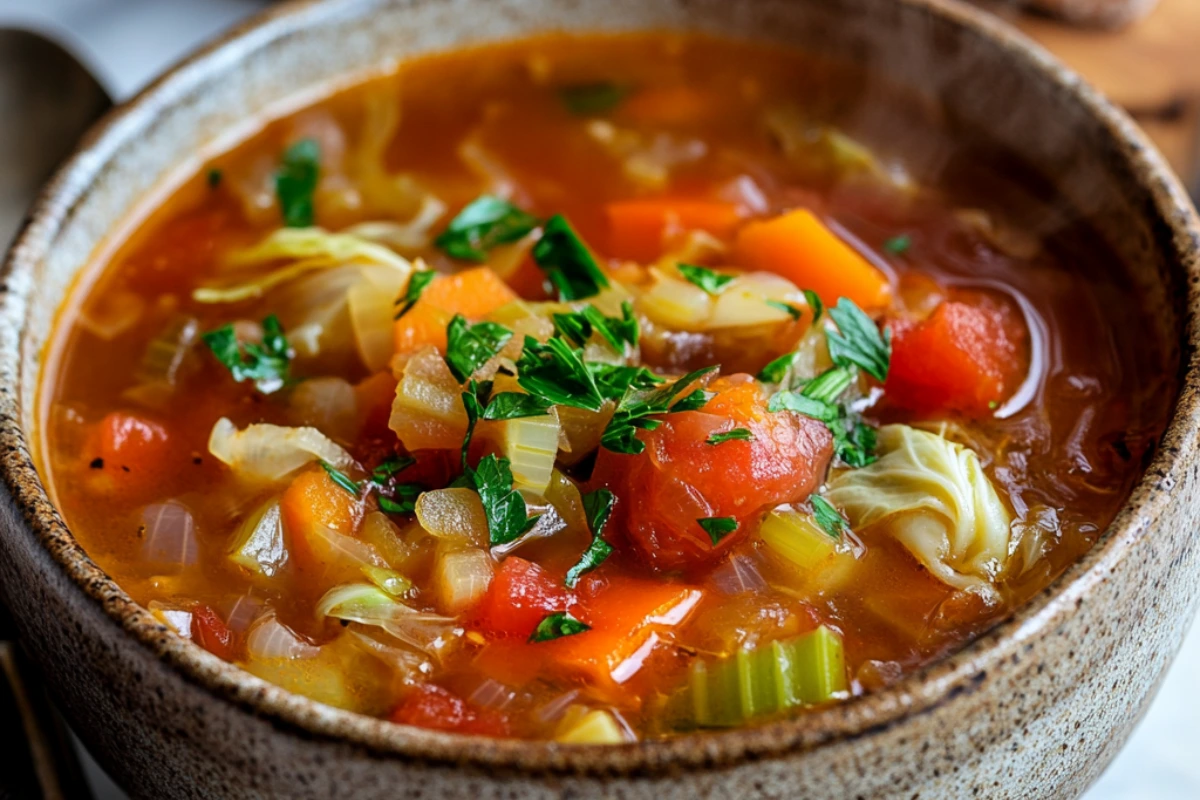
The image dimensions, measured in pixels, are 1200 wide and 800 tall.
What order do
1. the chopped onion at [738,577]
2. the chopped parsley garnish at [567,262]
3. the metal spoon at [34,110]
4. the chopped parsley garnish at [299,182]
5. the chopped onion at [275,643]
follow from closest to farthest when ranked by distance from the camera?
the chopped onion at [275,643] < the chopped onion at [738,577] < the chopped parsley garnish at [567,262] < the chopped parsley garnish at [299,182] < the metal spoon at [34,110]

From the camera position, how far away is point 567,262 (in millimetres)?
3018

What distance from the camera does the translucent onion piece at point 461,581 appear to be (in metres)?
2.33

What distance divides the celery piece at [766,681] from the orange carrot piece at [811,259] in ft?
3.43

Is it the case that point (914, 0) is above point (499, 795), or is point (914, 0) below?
above

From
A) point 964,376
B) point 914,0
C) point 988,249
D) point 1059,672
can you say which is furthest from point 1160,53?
point 1059,672

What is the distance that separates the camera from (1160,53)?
4.21 m

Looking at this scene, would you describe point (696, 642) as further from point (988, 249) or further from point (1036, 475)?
point (988, 249)

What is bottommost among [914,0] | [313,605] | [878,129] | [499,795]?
[313,605]

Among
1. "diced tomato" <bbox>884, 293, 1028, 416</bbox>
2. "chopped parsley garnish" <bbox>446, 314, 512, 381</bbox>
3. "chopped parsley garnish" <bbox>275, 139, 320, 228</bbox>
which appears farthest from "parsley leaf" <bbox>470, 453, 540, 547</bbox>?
"chopped parsley garnish" <bbox>275, 139, 320, 228</bbox>

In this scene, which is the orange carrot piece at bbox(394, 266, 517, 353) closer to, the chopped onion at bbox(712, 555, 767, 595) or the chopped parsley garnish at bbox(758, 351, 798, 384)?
the chopped parsley garnish at bbox(758, 351, 798, 384)

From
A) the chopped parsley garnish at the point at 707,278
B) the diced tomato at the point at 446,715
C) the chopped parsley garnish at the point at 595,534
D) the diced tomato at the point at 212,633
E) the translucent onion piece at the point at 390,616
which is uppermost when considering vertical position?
the chopped parsley garnish at the point at 707,278

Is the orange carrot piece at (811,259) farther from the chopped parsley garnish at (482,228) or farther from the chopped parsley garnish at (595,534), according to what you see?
the chopped parsley garnish at (595,534)

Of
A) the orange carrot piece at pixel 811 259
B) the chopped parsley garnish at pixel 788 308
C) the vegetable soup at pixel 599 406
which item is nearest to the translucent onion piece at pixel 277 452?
the vegetable soup at pixel 599 406

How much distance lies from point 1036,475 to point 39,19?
4163 mm
